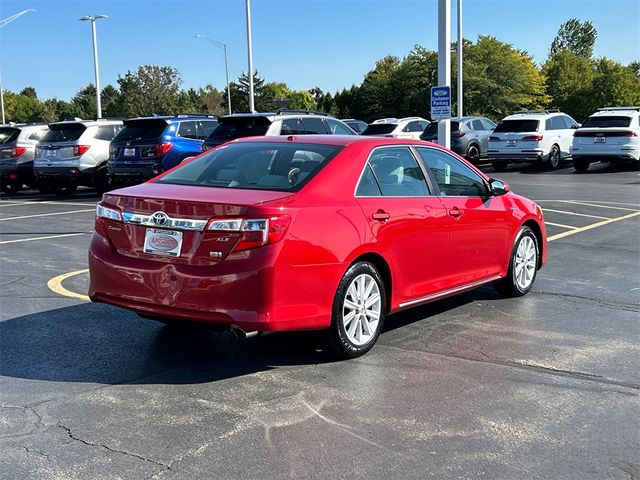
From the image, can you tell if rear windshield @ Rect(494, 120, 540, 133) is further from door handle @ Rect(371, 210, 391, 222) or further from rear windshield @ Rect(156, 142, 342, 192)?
door handle @ Rect(371, 210, 391, 222)

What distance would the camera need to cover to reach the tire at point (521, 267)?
7.11m

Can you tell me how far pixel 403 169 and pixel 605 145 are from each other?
61.4ft

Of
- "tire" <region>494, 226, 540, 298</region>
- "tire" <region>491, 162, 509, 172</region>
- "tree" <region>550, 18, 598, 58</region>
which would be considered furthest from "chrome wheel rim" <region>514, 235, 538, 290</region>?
"tree" <region>550, 18, 598, 58</region>

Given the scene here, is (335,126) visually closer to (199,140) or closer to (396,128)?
(199,140)

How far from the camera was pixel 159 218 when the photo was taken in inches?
193

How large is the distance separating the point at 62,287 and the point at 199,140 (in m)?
10.1

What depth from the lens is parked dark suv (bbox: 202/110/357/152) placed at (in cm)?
1530

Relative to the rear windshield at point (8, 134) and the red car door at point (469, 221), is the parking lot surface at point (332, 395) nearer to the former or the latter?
the red car door at point (469, 221)

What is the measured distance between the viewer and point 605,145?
2270cm

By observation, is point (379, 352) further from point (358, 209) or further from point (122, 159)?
point (122, 159)

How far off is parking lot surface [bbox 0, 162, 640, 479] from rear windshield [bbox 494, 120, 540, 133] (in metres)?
17.2

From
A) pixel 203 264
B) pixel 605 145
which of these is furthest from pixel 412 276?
pixel 605 145

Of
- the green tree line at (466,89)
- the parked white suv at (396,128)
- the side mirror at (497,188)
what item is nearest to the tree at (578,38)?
the green tree line at (466,89)

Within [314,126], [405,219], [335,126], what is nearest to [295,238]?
[405,219]
